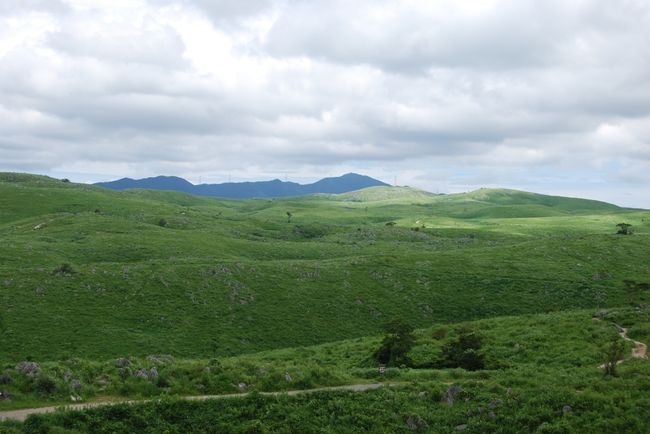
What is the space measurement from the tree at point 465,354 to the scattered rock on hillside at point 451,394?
996 centimetres

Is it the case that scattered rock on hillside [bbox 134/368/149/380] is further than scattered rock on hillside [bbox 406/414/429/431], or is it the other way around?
scattered rock on hillside [bbox 134/368/149/380]

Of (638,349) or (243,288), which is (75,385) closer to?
(638,349)

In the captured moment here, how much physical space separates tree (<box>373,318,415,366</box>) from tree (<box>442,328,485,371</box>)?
112 inches

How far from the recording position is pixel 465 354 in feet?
115

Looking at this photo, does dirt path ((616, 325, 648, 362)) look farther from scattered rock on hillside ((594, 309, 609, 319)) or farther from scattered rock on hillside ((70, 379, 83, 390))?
scattered rock on hillside ((70, 379, 83, 390))

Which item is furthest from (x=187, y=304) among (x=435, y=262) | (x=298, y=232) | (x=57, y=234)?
(x=298, y=232)

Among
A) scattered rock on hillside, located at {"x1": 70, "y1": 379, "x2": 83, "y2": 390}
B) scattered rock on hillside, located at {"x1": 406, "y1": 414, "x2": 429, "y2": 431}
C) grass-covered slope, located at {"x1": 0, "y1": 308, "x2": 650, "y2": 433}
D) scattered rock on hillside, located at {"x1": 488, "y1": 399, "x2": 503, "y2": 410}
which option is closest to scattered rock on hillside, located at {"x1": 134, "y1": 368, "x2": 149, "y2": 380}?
grass-covered slope, located at {"x1": 0, "y1": 308, "x2": 650, "y2": 433}

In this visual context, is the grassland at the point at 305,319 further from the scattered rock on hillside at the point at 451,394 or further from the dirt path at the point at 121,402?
the dirt path at the point at 121,402

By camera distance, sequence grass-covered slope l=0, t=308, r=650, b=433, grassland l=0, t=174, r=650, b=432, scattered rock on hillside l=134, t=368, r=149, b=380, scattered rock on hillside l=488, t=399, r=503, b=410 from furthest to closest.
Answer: scattered rock on hillside l=134, t=368, r=149, b=380, grassland l=0, t=174, r=650, b=432, scattered rock on hillside l=488, t=399, r=503, b=410, grass-covered slope l=0, t=308, r=650, b=433

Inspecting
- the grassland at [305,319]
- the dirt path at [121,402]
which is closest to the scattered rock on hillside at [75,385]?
the grassland at [305,319]

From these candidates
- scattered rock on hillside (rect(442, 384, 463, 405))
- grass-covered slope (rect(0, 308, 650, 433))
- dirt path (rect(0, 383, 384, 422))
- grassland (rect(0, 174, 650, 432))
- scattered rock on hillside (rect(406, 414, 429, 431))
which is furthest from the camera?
scattered rock on hillside (rect(442, 384, 463, 405))

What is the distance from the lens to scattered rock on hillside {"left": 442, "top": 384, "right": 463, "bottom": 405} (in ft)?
77.7

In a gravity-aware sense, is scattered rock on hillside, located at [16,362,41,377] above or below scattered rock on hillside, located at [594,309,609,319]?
above

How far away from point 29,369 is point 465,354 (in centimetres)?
2598
